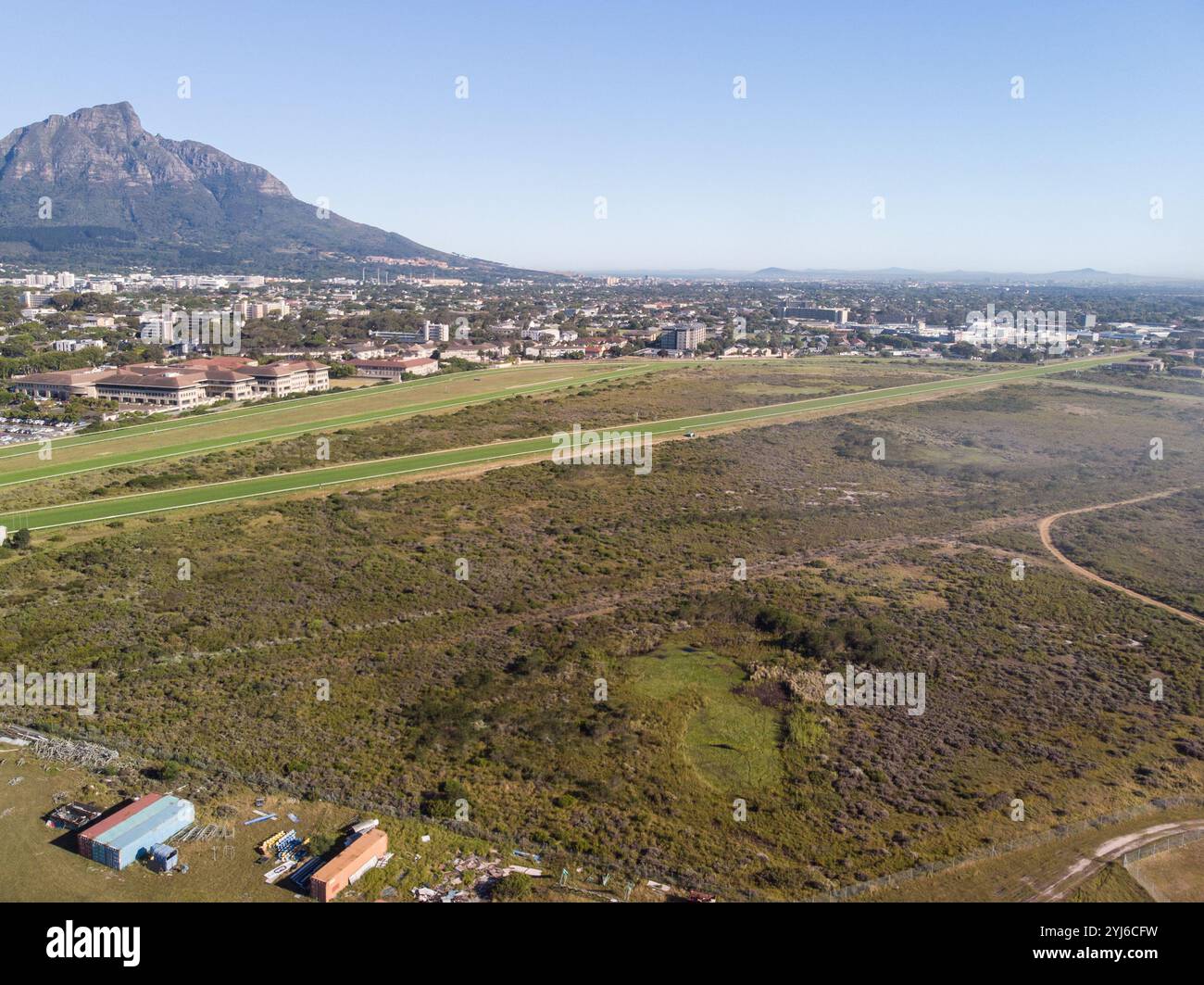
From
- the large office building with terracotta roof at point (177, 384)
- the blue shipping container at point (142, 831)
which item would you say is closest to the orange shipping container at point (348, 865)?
the blue shipping container at point (142, 831)

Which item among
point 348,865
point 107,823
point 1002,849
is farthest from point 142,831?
point 1002,849

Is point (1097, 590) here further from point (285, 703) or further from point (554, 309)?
point (554, 309)

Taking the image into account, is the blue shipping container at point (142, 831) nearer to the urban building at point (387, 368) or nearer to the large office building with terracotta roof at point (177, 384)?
the large office building with terracotta roof at point (177, 384)

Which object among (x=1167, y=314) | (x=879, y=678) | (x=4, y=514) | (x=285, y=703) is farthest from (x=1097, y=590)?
(x=1167, y=314)

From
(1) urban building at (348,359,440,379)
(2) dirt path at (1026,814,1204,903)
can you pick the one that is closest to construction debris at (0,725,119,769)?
(2) dirt path at (1026,814,1204,903)

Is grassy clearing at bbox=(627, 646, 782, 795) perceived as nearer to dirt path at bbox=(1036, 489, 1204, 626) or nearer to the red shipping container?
the red shipping container

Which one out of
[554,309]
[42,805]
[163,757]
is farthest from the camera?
[554,309]

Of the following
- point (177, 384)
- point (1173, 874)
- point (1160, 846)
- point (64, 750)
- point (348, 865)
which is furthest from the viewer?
point (177, 384)

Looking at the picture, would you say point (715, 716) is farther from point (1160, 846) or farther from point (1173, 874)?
point (1173, 874)
